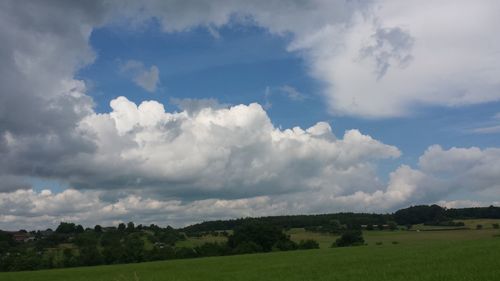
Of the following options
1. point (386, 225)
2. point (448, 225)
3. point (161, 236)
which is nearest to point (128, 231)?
point (161, 236)

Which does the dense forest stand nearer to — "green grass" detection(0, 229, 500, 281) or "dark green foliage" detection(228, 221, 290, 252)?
"dark green foliage" detection(228, 221, 290, 252)

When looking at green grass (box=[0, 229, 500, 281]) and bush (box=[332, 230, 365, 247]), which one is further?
bush (box=[332, 230, 365, 247])

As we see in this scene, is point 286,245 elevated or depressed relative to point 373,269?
elevated

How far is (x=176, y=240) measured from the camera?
6073 inches

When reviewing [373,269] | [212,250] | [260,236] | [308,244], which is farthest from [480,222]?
[373,269]

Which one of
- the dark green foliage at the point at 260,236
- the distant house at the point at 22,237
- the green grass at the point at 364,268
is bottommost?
the green grass at the point at 364,268

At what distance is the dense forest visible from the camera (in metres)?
123

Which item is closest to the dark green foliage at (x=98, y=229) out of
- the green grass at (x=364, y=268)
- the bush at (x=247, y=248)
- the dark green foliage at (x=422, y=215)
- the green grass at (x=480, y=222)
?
the bush at (x=247, y=248)

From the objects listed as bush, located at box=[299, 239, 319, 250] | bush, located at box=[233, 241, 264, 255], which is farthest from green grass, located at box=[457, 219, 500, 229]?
bush, located at box=[233, 241, 264, 255]

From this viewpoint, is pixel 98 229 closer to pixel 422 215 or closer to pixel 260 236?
pixel 260 236

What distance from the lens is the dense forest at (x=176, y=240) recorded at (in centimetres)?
12294

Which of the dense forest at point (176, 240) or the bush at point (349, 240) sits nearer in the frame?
the dense forest at point (176, 240)

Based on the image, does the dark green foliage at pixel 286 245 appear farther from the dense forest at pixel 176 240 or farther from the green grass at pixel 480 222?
the green grass at pixel 480 222

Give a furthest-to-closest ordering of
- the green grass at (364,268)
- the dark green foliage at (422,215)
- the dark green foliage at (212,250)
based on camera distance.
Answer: the dark green foliage at (422,215)
the dark green foliage at (212,250)
the green grass at (364,268)
